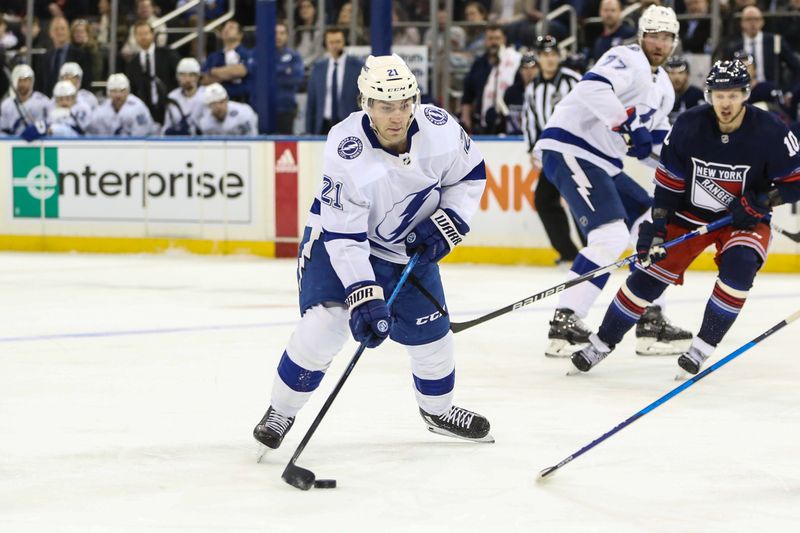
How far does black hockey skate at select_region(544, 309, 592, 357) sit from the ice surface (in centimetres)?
11

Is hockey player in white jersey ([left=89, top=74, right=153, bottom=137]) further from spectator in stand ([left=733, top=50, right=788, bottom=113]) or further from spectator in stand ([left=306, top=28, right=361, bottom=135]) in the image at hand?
spectator in stand ([left=733, top=50, right=788, bottom=113])

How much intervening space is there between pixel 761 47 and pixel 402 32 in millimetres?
2977

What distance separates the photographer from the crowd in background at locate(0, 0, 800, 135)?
985 centimetres

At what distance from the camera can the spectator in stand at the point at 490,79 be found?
10469 millimetres

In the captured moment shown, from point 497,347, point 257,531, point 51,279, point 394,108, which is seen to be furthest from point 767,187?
Answer: point 51,279

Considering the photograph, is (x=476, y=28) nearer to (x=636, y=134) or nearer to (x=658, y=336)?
(x=636, y=134)

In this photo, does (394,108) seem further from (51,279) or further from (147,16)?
(147,16)

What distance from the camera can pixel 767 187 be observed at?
5160 millimetres

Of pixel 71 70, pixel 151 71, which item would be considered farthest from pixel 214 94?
pixel 71 70

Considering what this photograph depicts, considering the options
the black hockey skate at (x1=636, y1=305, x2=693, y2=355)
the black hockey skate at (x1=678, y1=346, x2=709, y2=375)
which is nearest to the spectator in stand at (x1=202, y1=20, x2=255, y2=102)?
the black hockey skate at (x1=636, y1=305, x2=693, y2=355)

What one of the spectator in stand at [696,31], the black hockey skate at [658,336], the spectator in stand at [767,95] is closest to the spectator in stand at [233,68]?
the spectator in stand at [696,31]

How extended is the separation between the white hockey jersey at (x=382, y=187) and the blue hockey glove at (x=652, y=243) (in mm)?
1398

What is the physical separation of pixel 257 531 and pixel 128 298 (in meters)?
5.08

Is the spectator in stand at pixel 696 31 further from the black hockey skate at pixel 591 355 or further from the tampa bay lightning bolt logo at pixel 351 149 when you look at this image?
the tampa bay lightning bolt logo at pixel 351 149
